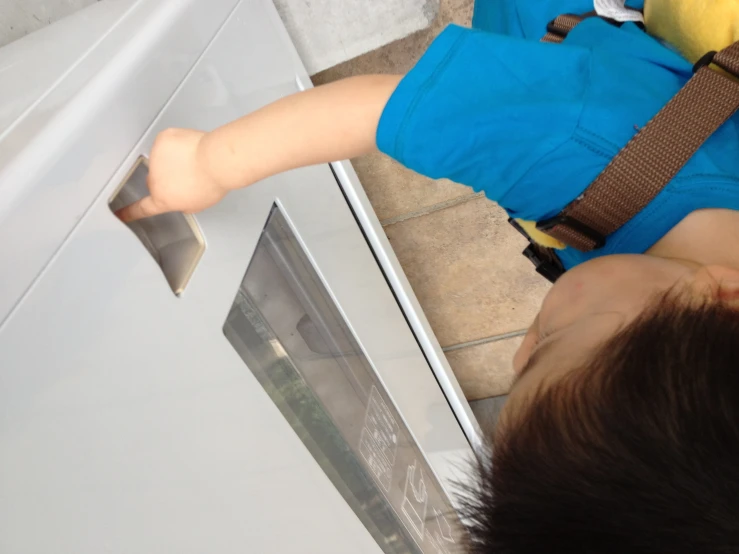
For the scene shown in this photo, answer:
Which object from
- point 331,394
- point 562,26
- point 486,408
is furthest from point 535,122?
point 486,408

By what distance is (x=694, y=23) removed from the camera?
60cm

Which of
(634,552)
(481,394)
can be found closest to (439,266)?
(481,394)

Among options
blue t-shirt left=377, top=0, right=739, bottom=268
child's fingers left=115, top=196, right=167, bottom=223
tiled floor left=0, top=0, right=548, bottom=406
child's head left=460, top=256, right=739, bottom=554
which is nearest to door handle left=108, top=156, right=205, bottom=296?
child's fingers left=115, top=196, right=167, bottom=223

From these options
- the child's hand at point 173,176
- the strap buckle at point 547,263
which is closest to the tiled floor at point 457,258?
the strap buckle at point 547,263

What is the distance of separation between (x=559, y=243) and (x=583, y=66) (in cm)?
18

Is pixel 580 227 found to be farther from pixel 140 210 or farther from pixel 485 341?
pixel 485 341

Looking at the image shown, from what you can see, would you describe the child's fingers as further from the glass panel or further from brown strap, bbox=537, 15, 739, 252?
brown strap, bbox=537, 15, 739, 252

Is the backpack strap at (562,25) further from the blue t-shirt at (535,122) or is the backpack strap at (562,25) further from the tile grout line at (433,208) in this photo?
the tile grout line at (433,208)

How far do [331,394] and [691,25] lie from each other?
592 millimetres

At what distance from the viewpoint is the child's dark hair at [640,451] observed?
1.13ft

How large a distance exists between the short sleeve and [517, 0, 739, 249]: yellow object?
0.50 ft

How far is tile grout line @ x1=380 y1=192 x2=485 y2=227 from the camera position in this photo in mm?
1007

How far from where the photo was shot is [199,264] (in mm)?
462

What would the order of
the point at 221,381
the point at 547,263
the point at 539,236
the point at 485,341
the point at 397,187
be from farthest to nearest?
1. the point at 485,341
2. the point at 397,187
3. the point at 547,263
4. the point at 539,236
5. the point at 221,381
